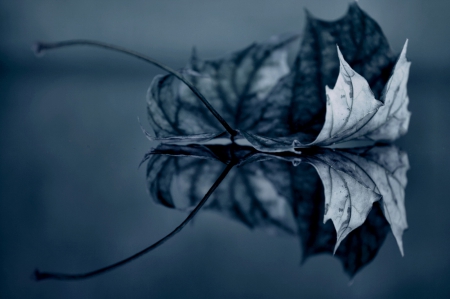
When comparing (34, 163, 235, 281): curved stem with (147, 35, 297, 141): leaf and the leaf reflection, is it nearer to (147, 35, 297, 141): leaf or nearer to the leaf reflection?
the leaf reflection

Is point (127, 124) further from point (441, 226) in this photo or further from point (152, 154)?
point (441, 226)

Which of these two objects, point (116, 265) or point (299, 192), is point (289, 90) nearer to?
point (299, 192)

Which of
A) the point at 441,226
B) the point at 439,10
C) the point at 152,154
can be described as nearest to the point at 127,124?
the point at 152,154

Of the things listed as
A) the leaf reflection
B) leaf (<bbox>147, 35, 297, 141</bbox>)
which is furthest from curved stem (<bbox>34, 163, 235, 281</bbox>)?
leaf (<bbox>147, 35, 297, 141</bbox>)

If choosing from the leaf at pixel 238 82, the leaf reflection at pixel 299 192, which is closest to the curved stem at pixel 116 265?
the leaf reflection at pixel 299 192

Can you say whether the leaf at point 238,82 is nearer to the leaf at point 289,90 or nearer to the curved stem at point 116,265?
the leaf at point 289,90

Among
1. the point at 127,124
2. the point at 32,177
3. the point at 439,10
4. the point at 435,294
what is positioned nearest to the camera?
the point at 435,294
